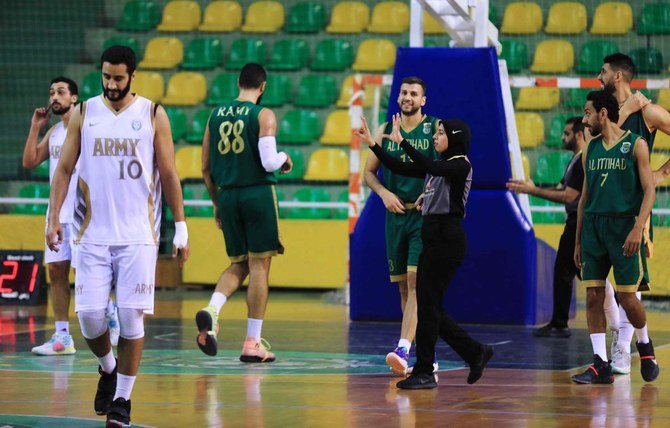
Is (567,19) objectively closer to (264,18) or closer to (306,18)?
(306,18)

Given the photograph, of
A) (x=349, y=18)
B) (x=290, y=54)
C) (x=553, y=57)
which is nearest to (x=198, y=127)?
(x=290, y=54)

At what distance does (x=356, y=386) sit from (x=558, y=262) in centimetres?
479

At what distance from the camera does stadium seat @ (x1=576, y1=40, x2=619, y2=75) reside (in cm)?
1920

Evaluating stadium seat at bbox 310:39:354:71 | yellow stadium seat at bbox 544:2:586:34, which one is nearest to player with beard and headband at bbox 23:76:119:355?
stadium seat at bbox 310:39:354:71

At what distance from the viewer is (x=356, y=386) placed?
8.52 meters

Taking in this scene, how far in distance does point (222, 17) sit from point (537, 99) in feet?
21.5

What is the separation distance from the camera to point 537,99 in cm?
1842

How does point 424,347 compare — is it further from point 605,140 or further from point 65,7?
point 65,7

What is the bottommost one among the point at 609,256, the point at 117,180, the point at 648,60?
the point at 609,256

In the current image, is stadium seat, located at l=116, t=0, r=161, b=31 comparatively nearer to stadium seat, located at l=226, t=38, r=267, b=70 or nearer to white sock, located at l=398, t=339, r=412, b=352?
stadium seat, located at l=226, t=38, r=267, b=70

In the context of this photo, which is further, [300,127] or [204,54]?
[204,54]

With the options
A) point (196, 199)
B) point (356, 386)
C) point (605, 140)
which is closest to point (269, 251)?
point (356, 386)

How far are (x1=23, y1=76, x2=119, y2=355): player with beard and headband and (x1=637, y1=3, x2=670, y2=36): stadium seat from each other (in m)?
10.7

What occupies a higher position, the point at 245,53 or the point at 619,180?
the point at 245,53
